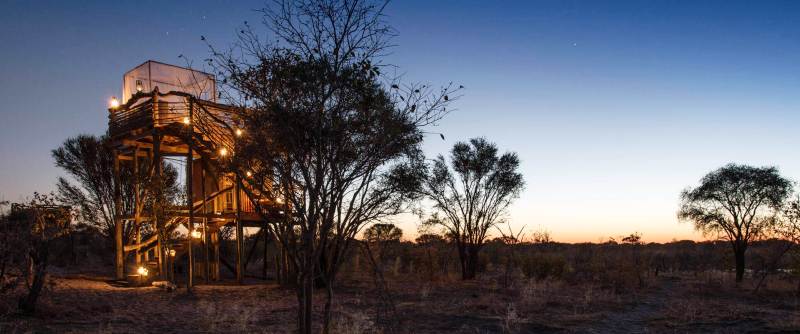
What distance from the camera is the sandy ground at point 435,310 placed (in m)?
13.7

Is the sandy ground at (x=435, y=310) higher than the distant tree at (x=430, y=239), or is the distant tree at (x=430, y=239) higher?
the distant tree at (x=430, y=239)

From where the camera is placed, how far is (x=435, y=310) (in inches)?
677

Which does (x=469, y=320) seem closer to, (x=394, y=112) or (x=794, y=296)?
(x=394, y=112)

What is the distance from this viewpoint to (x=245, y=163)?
10.4 meters

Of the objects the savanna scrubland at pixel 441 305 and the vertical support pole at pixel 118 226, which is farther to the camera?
the vertical support pole at pixel 118 226

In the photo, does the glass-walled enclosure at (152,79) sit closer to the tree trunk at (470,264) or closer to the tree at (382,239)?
the tree at (382,239)

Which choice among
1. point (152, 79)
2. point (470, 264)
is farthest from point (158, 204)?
point (470, 264)

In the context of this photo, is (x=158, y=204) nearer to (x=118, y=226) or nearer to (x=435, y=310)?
(x=118, y=226)

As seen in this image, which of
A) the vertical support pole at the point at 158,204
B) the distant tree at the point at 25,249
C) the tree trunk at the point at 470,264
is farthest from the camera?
the tree trunk at the point at 470,264

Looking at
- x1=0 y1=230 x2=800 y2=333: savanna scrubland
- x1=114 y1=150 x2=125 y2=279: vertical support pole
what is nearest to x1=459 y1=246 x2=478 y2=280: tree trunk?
x1=0 y1=230 x2=800 y2=333: savanna scrubland

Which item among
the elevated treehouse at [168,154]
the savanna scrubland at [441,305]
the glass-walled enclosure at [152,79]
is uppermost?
the glass-walled enclosure at [152,79]

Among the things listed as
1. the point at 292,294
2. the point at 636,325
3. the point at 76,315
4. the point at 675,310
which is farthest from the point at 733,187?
the point at 76,315

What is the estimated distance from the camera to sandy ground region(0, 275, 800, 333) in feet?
44.9

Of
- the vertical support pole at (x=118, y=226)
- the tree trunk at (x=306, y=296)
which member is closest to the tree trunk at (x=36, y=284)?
the tree trunk at (x=306, y=296)
